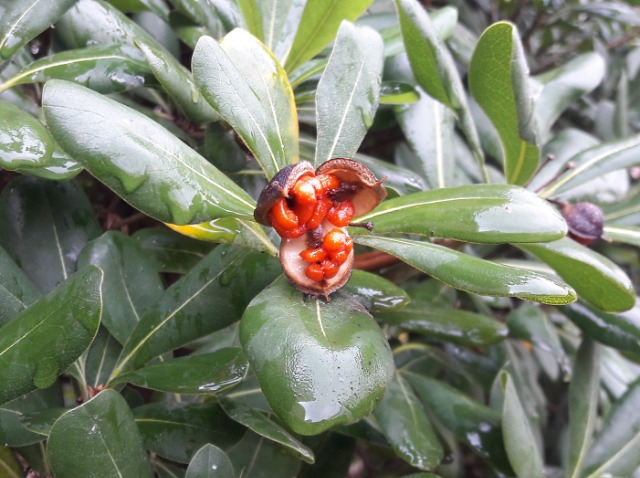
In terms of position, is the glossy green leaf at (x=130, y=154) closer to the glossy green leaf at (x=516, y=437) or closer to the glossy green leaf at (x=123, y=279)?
the glossy green leaf at (x=123, y=279)

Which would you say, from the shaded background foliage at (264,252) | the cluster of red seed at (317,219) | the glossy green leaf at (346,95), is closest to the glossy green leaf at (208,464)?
the shaded background foliage at (264,252)

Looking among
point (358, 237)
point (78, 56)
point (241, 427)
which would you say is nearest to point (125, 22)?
point (78, 56)

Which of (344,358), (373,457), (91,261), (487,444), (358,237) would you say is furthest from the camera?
(373,457)

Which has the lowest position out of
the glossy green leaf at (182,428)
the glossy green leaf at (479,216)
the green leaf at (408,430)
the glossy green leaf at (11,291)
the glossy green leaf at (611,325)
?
the green leaf at (408,430)

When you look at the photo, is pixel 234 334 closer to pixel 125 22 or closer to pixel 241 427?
pixel 241 427

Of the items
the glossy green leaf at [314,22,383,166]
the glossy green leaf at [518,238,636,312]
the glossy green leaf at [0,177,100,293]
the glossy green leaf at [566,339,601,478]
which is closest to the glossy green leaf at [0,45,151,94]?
the glossy green leaf at [0,177,100,293]

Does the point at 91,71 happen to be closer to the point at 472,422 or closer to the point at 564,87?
the point at 472,422

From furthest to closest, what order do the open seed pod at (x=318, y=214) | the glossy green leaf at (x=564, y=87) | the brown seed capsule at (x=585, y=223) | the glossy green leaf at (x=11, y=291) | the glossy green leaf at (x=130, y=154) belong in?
1. the glossy green leaf at (x=564, y=87)
2. the brown seed capsule at (x=585, y=223)
3. the glossy green leaf at (x=11, y=291)
4. the open seed pod at (x=318, y=214)
5. the glossy green leaf at (x=130, y=154)

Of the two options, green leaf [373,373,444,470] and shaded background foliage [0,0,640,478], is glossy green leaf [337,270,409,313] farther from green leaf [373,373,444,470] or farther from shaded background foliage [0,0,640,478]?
green leaf [373,373,444,470]
